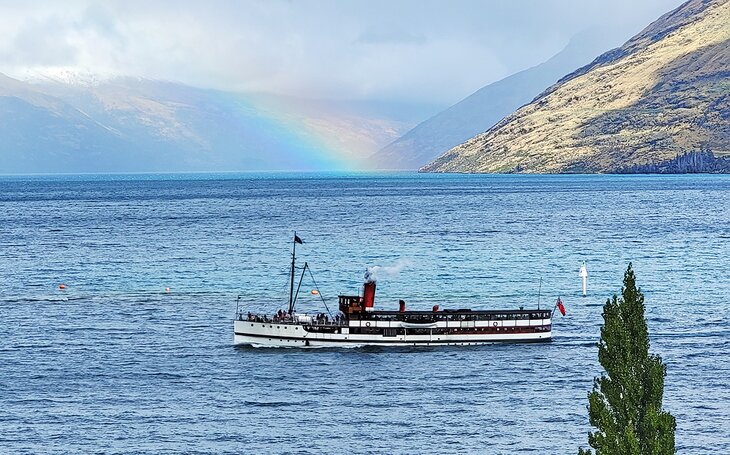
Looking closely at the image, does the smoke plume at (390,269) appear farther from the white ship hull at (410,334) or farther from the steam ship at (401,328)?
the white ship hull at (410,334)

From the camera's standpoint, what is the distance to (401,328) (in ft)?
338

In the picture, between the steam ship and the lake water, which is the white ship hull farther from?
the lake water

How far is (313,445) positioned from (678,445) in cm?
2218

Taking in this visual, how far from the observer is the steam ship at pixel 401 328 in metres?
101

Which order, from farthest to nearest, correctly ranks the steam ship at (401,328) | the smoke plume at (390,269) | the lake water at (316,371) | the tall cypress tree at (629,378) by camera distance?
the smoke plume at (390,269) < the steam ship at (401,328) < the lake water at (316,371) < the tall cypress tree at (629,378)

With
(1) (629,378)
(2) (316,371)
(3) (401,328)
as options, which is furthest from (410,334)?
(1) (629,378)

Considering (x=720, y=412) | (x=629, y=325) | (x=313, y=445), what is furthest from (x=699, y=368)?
(x=629, y=325)

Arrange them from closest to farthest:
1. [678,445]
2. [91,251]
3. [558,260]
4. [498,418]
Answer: [678,445] → [498,418] → [558,260] → [91,251]

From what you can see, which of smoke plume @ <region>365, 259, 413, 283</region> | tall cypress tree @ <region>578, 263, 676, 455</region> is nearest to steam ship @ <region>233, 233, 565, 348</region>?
smoke plume @ <region>365, 259, 413, 283</region>

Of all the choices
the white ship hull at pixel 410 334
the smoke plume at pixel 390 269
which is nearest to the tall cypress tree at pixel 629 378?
the white ship hull at pixel 410 334

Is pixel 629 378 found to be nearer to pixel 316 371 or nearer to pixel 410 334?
pixel 316 371

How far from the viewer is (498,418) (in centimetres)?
7469

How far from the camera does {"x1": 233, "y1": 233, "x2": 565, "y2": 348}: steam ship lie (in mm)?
101312

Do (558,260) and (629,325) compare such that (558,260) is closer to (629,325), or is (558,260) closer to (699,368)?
(699,368)
